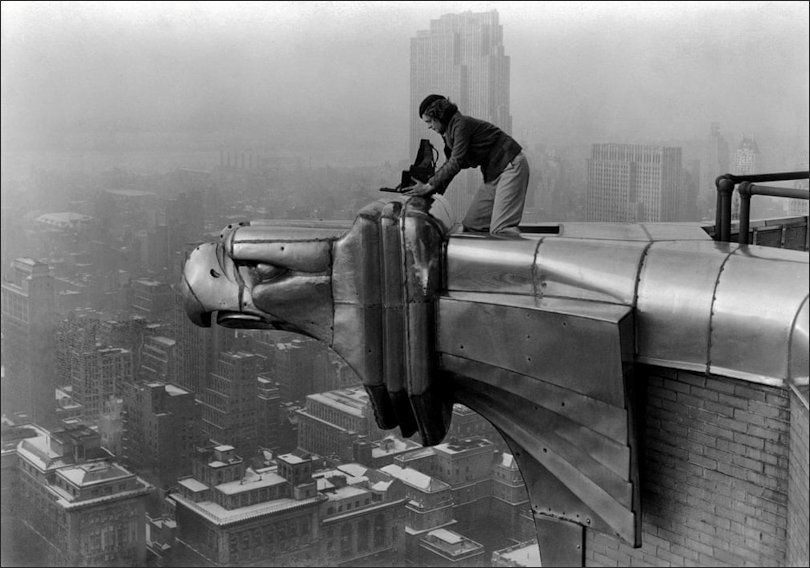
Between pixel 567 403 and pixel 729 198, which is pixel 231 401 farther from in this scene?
pixel 567 403

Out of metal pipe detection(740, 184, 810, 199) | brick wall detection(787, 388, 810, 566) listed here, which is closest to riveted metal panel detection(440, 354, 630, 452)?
brick wall detection(787, 388, 810, 566)

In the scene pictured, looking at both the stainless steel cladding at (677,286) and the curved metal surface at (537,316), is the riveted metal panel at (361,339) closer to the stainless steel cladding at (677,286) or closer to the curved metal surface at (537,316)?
the curved metal surface at (537,316)

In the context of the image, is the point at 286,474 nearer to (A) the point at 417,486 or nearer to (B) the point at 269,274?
(A) the point at 417,486

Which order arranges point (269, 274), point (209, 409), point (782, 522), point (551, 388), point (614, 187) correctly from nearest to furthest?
point (782, 522)
point (551, 388)
point (269, 274)
point (614, 187)
point (209, 409)

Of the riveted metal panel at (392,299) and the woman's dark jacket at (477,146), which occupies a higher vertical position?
the woman's dark jacket at (477,146)

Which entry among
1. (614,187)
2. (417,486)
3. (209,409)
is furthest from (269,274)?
(209,409)

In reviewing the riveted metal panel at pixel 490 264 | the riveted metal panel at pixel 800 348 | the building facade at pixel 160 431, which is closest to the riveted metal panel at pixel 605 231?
the riveted metal panel at pixel 490 264

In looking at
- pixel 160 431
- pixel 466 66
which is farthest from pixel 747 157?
pixel 160 431
